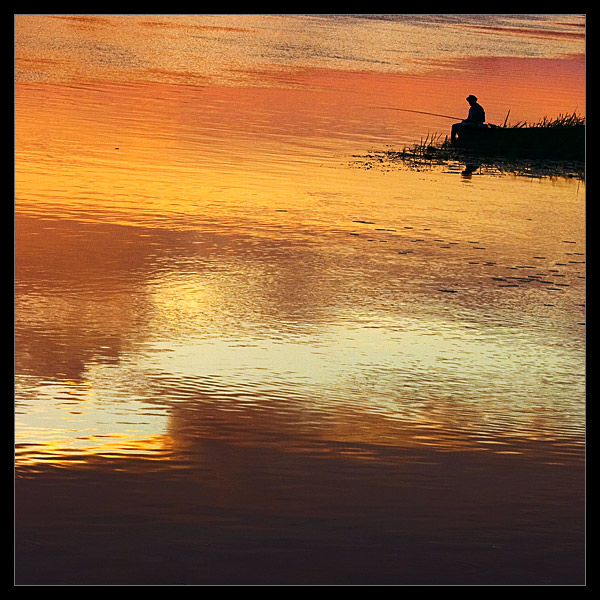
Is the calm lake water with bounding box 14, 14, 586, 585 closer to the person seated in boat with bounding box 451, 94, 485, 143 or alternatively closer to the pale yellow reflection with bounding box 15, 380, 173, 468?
the pale yellow reflection with bounding box 15, 380, 173, 468

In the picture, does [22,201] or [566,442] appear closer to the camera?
[566,442]

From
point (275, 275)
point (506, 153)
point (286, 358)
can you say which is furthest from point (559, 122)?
point (286, 358)

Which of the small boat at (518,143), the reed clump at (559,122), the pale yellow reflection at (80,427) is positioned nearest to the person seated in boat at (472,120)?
the small boat at (518,143)

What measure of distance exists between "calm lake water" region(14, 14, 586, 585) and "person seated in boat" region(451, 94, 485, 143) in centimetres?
54

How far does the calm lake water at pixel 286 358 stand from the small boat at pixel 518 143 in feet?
2.43

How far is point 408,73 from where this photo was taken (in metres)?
21.0

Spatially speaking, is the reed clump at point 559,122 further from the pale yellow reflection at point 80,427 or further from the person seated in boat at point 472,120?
the pale yellow reflection at point 80,427

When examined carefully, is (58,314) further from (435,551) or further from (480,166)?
(480,166)

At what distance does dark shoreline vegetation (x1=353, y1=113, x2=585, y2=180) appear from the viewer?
14180mm

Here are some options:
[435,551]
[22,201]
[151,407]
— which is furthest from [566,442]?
[22,201]

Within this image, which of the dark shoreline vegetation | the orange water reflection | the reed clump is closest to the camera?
the orange water reflection

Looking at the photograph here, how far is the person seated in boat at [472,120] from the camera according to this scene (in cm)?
1506

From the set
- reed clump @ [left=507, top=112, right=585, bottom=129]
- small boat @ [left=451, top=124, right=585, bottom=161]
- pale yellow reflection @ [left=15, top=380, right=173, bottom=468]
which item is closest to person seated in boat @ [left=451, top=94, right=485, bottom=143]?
small boat @ [left=451, top=124, right=585, bottom=161]

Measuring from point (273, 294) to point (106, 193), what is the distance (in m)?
3.41
